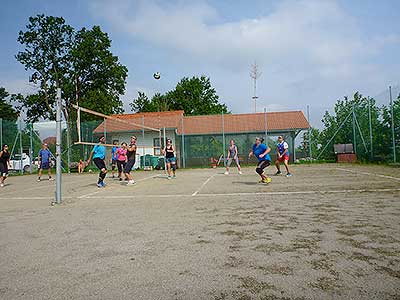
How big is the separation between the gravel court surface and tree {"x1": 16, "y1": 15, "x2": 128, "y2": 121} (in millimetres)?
37698

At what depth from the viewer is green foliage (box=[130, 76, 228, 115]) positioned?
210ft

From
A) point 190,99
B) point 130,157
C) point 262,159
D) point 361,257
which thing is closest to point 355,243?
point 361,257

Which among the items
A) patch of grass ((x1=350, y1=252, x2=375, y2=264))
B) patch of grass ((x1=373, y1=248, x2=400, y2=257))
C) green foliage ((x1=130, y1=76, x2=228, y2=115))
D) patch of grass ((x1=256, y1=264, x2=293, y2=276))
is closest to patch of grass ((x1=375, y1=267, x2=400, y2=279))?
patch of grass ((x1=350, y1=252, x2=375, y2=264))

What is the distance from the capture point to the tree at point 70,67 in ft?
140

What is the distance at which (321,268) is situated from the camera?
3289mm

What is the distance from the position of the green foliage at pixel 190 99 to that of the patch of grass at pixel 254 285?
60.3m

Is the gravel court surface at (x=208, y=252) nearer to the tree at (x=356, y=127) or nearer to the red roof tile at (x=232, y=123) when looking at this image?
the tree at (x=356, y=127)

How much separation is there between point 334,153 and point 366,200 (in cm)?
2011

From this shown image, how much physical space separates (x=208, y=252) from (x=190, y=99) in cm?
6177

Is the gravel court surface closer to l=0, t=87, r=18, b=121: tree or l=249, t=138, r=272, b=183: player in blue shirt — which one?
l=249, t=138, r=272, b=183: player in blue shirt

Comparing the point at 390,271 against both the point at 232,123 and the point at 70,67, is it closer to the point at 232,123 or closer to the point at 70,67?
the point at 232,123

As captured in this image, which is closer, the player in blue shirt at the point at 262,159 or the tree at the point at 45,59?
the player in blue shirt at the point at 262,159

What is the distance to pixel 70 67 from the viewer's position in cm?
4469

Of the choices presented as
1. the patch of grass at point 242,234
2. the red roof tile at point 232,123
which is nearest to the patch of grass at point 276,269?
the patch of grass at point 242,234
